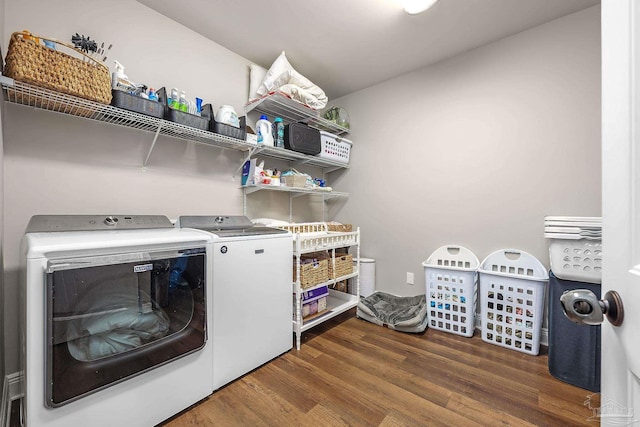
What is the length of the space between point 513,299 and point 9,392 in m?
2.96

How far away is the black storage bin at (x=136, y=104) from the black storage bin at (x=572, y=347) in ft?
8.31

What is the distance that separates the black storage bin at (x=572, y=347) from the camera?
142 cm

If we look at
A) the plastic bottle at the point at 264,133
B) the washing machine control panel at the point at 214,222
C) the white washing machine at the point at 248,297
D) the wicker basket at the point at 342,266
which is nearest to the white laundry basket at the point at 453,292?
the wicker basket at the point at 342,266

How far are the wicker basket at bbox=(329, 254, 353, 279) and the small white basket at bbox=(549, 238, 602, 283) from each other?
1.37 meters

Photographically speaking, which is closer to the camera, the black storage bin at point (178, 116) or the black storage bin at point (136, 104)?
the black storage bin at point (136, 104)

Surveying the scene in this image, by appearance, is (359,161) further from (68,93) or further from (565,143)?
(68,93)

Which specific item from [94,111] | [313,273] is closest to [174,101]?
[94,111]

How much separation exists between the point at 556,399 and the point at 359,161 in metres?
2.32

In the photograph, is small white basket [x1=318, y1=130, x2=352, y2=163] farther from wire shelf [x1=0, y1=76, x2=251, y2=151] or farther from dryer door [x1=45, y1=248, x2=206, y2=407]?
dryer door [x1=45, y1=248, x2=206, y2=407]

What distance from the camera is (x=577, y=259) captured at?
1472mm

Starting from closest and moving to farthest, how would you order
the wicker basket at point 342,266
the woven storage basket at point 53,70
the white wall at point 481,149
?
1. the woven storage basket at point 53,70
2. the white wall at point 481,149
3. the wicker basket at point 342,266

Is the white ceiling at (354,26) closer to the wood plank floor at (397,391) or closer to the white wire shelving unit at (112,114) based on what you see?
the white wire shelving unit at (112,114)

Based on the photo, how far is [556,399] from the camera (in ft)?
4.42

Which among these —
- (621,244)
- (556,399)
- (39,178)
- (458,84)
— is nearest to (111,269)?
(39,178)
